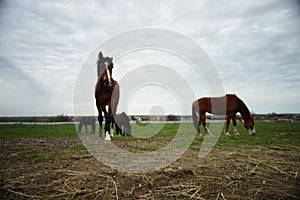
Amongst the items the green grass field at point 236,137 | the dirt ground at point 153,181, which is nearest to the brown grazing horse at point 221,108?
the green grass field at point 236,137

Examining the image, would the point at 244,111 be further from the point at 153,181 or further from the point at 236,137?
the point at 153,181

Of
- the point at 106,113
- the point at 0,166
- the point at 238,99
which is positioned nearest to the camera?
the point at 0,166

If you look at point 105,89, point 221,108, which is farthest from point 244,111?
point 105,89

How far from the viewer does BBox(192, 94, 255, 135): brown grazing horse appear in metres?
12.1

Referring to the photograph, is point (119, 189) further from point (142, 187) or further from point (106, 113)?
point (106, 113)

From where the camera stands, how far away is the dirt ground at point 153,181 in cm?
286

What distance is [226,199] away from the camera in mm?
2715

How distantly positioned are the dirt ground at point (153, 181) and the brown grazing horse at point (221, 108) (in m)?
7.62

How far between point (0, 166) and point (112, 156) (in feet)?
7.68

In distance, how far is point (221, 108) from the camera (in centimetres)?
1264

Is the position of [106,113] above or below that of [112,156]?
above

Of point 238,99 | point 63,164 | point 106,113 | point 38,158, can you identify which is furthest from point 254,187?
point 238,99

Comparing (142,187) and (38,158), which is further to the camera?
(38,158)

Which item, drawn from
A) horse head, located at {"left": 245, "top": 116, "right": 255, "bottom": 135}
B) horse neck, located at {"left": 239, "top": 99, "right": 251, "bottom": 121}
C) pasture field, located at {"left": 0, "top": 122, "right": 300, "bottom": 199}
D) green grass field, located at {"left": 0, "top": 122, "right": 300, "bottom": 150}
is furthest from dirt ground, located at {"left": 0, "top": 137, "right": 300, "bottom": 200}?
horse neck, located at {"left": 239, "top": 99, "right": 251, "bottom": 121}
